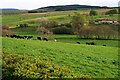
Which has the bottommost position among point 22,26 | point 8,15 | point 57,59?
point 57,59

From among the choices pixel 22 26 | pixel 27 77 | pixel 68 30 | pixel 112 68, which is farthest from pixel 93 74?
pixel 22 26

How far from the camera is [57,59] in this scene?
9953mm

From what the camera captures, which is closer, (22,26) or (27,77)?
(27,77)

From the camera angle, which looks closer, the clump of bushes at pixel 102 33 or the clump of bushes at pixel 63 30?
the clump of bushes at pixel 102 33

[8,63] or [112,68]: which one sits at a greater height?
[8,63]

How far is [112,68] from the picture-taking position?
10.2 meters

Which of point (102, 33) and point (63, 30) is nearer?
→ point (102, 33)


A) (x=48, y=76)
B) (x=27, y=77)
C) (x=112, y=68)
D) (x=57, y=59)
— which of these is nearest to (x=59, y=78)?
(x=48, y=76)

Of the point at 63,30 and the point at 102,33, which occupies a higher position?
the point at 63,30

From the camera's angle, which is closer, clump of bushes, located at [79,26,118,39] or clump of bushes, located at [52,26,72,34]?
clump of bushes, located at [79,26,118,39]

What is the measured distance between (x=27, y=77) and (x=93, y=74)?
14.2ft

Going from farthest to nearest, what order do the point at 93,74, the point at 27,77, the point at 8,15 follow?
the point at 8,15, the point at 93,74, the point at 27,77

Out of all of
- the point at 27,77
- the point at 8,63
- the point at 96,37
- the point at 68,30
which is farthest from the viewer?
the point at 68,30

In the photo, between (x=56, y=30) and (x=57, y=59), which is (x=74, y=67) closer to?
(x=57, y=59)
